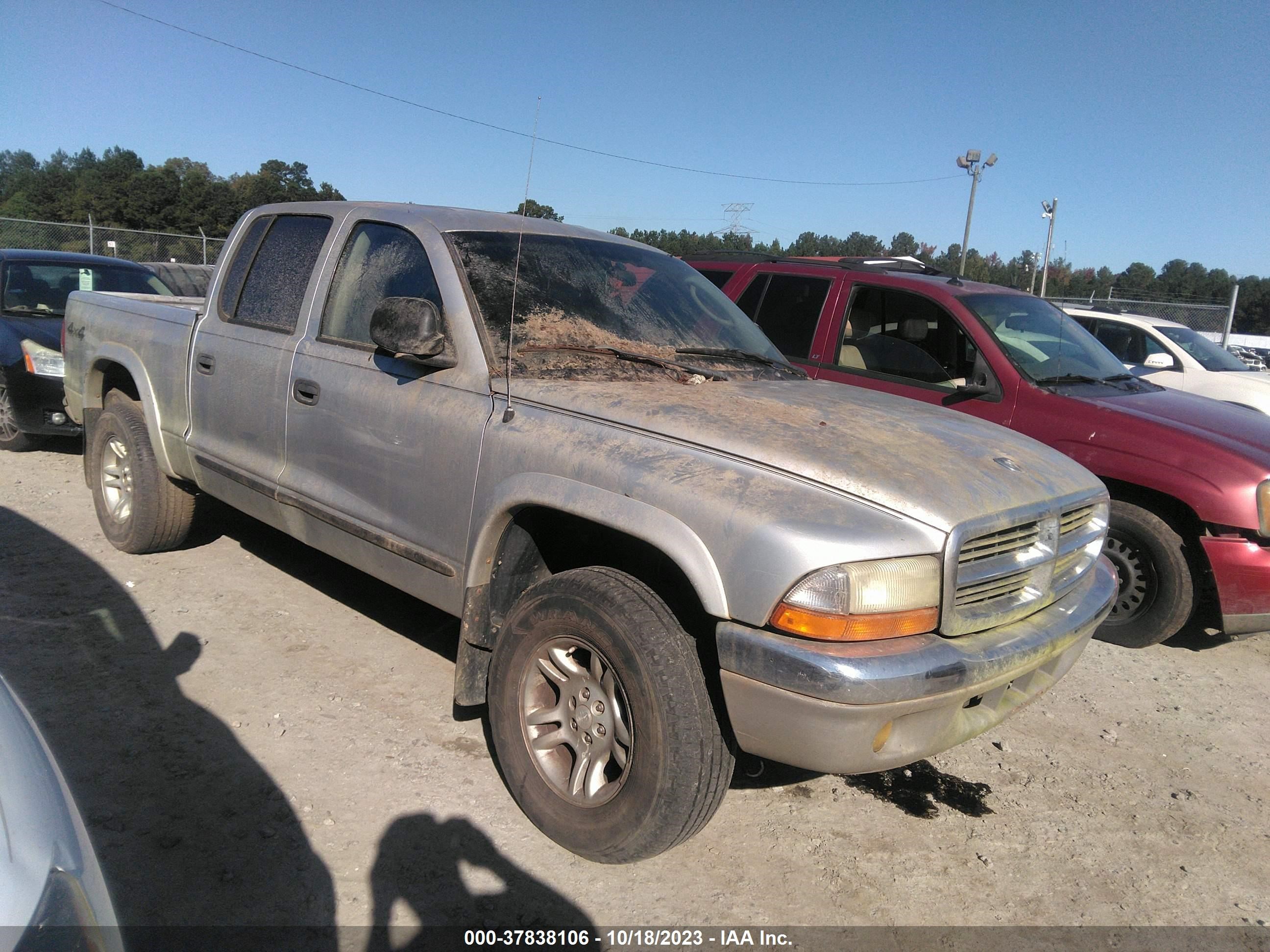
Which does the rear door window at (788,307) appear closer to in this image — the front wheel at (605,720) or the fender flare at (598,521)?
the fender flare at (598,521)

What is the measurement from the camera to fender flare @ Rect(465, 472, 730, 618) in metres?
2.45

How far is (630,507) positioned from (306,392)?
6.00 feet

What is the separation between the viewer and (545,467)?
2861 mm

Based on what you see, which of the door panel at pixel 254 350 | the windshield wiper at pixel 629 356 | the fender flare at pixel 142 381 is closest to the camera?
the windshield wiper at pixel 629 356

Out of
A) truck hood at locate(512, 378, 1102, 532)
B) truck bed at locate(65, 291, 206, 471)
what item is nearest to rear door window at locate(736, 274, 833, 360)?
truck hood at locate(512, 378, 1102, 532)

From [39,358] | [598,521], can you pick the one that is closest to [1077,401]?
[598,521]

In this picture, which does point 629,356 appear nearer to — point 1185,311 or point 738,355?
point 738,355

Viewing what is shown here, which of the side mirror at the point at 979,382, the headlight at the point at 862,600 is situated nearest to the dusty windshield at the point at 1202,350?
the side mirror at the point at 979,382

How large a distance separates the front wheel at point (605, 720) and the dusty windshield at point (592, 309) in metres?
0.86

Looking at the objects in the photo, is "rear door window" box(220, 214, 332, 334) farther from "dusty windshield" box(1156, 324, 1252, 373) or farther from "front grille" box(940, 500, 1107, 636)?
"dusty windshield" box(1156, 324, 1252, 373)

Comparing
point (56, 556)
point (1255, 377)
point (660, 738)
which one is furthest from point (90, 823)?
point (1255, 377)

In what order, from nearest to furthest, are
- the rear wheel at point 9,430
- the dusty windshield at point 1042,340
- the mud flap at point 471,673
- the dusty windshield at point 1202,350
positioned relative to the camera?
1. the mud flap at point 471,673
2. the dusty windshield at point 1042,340
3. the rear wheel at point 9,430
4. the dusty windshield at point 1202,350

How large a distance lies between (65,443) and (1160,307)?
1891 cm

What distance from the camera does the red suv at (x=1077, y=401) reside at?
4.68 metres
